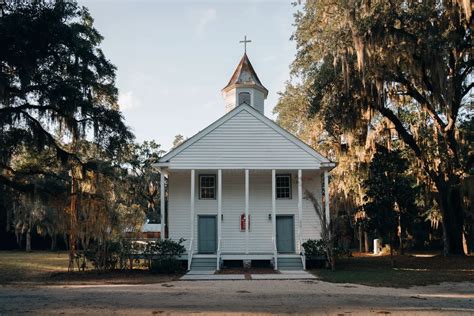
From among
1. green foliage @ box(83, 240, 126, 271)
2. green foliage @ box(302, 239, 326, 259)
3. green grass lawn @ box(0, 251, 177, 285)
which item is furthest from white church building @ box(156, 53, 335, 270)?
green grass lawn @ box(0, 251, 177, 285)

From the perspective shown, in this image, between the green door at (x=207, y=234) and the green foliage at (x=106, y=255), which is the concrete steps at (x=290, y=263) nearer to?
the green door at (x=207, y=234)

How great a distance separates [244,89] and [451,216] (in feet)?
41.4

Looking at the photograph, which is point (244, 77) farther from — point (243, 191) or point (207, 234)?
point (207, 234)

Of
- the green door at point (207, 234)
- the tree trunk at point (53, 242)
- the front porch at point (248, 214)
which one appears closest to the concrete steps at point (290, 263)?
the front porch at point (248, 214)

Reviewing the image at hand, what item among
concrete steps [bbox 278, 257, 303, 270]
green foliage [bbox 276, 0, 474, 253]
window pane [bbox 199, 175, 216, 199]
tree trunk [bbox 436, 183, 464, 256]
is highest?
green foliage [bbox 276, 0, 474, 253]

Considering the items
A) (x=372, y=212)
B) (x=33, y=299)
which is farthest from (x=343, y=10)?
(x=33, y=299)

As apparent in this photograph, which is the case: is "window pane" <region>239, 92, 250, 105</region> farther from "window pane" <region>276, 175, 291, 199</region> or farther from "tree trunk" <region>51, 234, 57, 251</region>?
"tree trunk" <region>51, 234, 57, 251</region>

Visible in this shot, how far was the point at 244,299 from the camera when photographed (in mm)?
10984

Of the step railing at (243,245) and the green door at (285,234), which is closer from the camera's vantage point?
the step railing at (243,245)

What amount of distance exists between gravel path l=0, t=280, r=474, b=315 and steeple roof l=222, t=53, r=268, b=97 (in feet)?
49.5

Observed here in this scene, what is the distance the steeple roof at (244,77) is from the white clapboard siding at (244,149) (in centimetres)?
596

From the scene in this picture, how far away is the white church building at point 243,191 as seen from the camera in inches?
827

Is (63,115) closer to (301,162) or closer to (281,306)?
(301,162)

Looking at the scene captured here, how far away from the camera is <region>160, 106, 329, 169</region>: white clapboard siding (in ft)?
69.7
